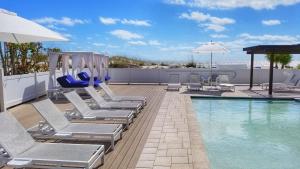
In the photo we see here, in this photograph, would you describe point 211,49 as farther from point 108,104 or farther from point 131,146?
point 131,146

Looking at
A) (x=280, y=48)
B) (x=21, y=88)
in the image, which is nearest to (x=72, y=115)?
(x=21, y=88)

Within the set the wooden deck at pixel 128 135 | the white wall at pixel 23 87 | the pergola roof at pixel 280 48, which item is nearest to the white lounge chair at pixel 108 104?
the wooden deck at pixel 128 135

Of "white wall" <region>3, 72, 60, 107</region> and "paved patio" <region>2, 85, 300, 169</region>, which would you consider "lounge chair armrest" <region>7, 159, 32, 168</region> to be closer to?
"paved patio" <region>2, 85, 300, 169</region>

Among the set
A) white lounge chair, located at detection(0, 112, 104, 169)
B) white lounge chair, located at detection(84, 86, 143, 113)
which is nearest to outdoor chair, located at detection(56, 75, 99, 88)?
white lounge chair, located at detection(84, 86, 143, 113)

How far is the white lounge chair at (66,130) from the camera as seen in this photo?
528 centimetres

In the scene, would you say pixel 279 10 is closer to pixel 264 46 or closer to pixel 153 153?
pixel 264 46

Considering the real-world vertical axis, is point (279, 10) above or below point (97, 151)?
above

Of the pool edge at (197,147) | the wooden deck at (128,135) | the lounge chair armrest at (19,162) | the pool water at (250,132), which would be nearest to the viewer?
the lounge chair armrest at (19,162)

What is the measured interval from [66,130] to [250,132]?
4.68 meters

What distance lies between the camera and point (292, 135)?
762 centimetres

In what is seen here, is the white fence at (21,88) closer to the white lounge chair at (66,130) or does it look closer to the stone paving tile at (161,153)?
the white lounge chair at (66,130)

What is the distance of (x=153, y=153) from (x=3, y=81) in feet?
18.6

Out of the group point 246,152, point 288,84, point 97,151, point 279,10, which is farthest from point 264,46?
point 279,10

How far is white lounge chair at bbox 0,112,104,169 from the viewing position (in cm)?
388
